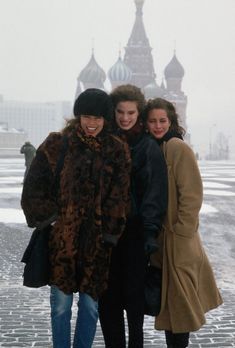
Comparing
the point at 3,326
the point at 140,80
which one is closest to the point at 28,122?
the point at 140,80

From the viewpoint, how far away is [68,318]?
9.67 feet

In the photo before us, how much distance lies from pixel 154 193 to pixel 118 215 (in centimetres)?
22

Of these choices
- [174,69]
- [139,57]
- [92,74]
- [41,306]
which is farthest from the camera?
[139,57]

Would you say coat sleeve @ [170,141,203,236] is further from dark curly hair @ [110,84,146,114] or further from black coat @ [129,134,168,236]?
dark curly hair @ [110,84,146,114]

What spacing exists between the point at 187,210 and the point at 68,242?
2.10ft

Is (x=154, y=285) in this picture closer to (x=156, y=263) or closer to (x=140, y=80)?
(x=156, y=263)

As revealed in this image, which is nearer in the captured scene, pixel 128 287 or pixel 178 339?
pixel 128 287

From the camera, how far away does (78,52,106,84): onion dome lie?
230 ft

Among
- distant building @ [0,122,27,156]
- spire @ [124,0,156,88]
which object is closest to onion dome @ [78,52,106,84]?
spire @ [124,0,156,88]

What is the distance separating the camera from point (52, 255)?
2.88 meters

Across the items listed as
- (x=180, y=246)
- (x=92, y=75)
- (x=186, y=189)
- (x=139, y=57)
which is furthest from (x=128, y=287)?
(x=139, y=57)

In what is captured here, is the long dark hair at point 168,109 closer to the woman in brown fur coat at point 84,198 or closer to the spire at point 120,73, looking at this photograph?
the woman in brown fur coat at point 84,198

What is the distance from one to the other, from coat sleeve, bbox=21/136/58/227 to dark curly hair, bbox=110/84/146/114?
1.47 feet

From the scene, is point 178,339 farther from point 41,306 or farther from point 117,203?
point 41,306
